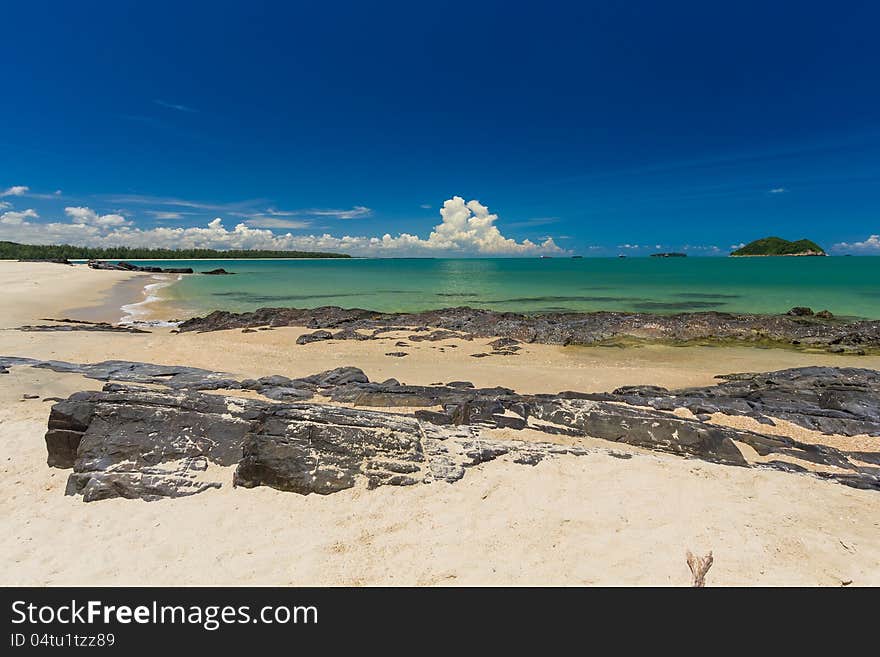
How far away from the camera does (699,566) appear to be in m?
4.95

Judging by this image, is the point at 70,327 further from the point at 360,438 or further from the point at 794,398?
the point at 794,398

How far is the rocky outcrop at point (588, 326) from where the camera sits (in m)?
24.7

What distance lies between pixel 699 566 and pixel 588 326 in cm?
2370

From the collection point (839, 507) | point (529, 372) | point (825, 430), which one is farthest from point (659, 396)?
point (839, 507)

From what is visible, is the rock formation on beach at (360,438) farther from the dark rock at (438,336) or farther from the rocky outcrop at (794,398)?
the dark rock at (438,336)

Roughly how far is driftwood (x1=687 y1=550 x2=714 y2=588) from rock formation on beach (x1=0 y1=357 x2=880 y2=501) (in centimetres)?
282

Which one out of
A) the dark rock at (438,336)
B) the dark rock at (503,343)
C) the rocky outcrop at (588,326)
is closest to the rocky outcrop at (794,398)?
the dark rock at (503,343)

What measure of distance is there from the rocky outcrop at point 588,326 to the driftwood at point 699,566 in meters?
19.3

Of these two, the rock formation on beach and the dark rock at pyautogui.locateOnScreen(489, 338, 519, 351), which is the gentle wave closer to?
the dark rock at pyautogui.locateOnScreen(489, 338, 519, 351)

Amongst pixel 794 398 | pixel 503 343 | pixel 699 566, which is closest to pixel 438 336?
pixel 503 343

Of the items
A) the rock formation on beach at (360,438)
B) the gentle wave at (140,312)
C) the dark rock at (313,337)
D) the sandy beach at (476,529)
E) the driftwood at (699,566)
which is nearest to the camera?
the driftwood at (699,566)

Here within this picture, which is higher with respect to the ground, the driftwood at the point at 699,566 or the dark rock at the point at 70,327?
the dark rock at the point at 70,327

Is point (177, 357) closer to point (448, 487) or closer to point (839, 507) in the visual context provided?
point (448, 487)
